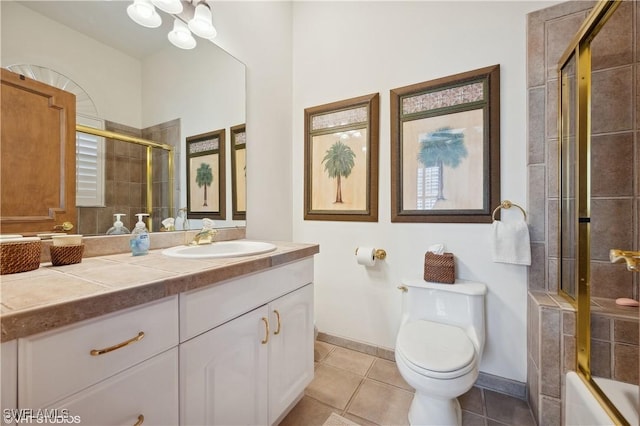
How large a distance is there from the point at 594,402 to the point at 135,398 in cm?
151

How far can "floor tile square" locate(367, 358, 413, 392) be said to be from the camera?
1605mm

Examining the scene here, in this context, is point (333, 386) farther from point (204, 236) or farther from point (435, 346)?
point (204, 236)

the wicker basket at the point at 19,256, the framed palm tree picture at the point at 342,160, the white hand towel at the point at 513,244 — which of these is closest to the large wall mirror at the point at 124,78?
the wicker basket at the point at 19,256

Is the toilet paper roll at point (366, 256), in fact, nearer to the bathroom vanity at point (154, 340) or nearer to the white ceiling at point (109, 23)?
the bathroom vanity at point (154, 340)

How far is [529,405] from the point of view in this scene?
142cm

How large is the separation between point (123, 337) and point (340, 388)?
52.8 inches

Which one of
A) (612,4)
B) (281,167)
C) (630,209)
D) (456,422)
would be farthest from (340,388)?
(612,4)

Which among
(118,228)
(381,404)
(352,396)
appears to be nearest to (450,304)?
(381,404)

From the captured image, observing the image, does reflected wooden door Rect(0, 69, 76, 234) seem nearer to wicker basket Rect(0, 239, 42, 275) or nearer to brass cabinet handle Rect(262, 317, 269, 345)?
wicker basket Rect(0, 239, 42, 275)

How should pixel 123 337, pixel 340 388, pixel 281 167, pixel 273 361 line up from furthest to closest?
pixel 281 167
pixel 340 388
pixel 273 361
pixel 123 337

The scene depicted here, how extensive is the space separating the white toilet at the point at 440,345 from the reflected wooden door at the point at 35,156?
1.58 metres

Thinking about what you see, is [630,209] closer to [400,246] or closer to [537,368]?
[537,368]

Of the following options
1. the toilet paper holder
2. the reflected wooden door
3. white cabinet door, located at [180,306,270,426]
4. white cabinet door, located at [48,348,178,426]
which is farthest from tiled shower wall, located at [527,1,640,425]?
the reflected wooden door

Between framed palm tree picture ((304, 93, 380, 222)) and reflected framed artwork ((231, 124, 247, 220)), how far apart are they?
551 mm
